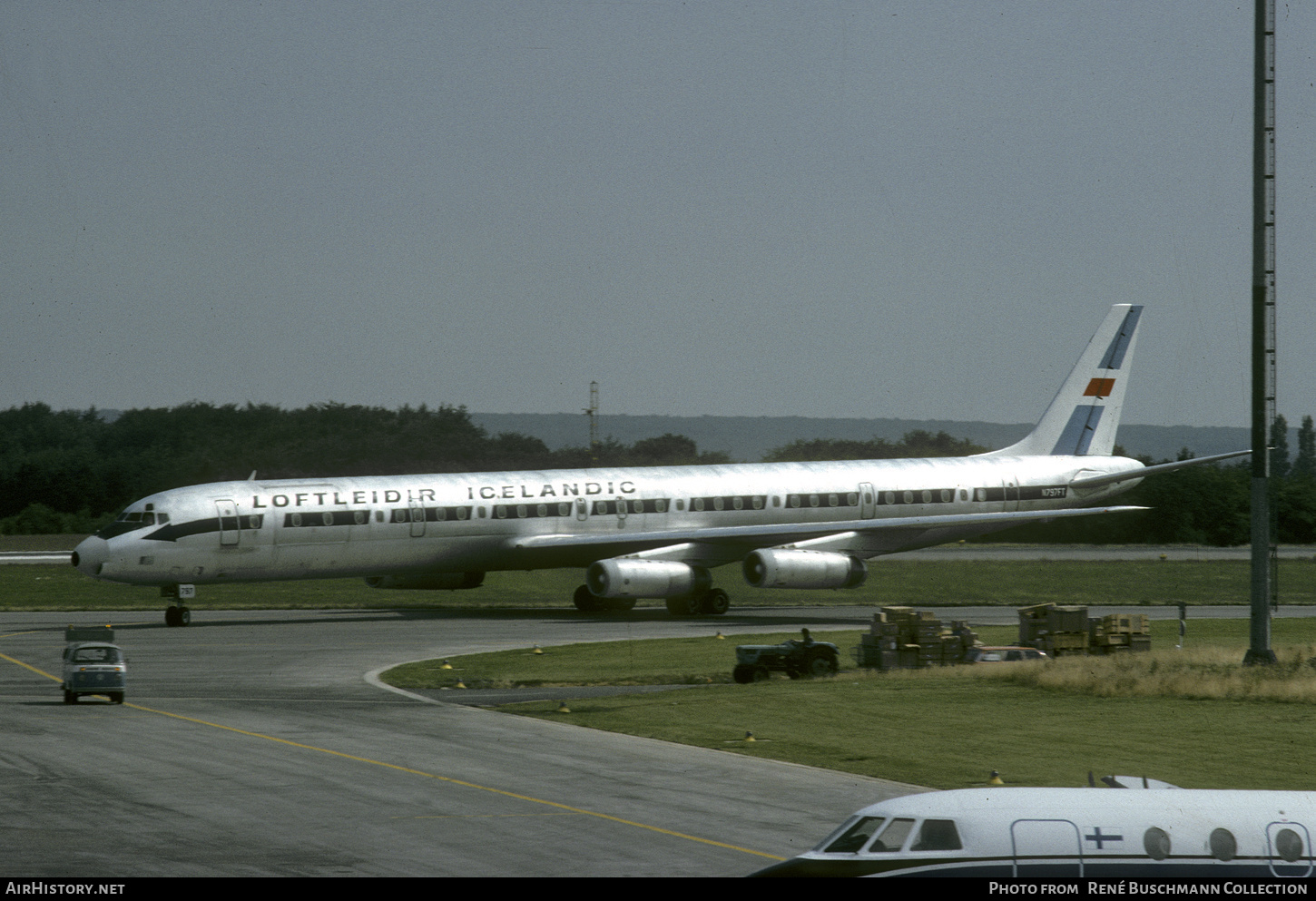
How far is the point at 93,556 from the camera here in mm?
44906

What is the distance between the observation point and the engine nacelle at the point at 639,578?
159ft

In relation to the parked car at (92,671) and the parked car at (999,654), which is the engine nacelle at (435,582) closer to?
the parked car at (92,671)

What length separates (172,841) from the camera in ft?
56.2

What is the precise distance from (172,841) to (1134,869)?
10.5 meters

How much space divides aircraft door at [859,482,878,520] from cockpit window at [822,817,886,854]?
4334 cm

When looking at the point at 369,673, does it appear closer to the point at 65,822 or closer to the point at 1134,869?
the point at 65,822

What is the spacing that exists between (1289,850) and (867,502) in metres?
43.8

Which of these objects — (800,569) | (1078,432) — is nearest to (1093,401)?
(1078,432)

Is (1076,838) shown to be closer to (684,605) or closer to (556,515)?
(556,515)

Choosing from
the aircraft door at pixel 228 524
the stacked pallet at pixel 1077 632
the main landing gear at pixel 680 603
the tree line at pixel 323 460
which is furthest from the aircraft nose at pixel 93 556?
the tree line at pixel 323 460

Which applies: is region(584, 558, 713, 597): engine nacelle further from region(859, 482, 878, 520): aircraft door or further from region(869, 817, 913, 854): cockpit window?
region(869, 817, 913, 854): cockpit window

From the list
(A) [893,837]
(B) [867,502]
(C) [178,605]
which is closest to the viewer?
(A) [893,837]

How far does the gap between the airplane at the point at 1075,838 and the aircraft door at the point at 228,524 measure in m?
35.9
